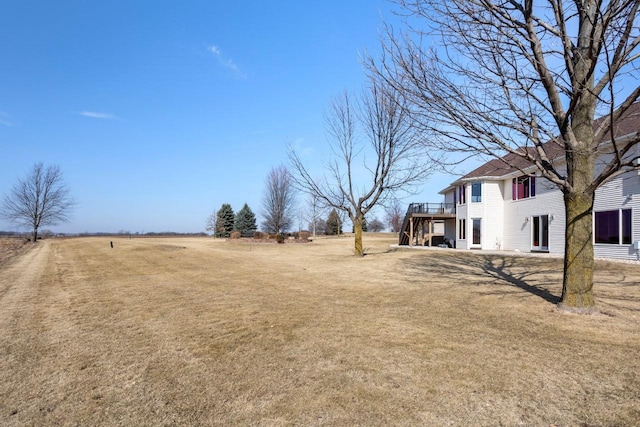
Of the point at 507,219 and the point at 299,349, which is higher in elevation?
the point at 507,219

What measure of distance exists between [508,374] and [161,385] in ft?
11.1

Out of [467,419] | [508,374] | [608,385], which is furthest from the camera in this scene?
[508,374]

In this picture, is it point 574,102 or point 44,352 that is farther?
point 574,102

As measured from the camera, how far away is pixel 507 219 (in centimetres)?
2236

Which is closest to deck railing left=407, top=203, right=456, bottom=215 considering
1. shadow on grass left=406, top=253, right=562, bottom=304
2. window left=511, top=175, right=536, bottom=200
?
window left=511, top=175, right=536, bottom=200

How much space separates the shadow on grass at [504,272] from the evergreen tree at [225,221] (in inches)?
1740

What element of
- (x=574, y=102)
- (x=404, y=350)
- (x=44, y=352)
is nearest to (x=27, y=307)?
(x=44, y=352)

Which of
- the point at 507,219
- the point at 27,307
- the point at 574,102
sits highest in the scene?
the point at 574,102

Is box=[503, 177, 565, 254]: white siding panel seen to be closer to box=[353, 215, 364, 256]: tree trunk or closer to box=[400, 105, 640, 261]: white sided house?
box=[400, 105, 640, 261]: white sided house

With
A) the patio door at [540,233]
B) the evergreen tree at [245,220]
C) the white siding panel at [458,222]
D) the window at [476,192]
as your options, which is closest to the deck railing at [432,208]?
the white siding panel at [458,222]

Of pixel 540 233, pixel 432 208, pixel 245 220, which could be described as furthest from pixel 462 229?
pixel 245 220

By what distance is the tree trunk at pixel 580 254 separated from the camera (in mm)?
6367

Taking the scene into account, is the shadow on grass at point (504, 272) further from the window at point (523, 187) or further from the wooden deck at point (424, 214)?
the wooden deck at point (424, 214)

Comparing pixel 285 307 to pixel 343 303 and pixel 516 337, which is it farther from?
pixel 516 337
